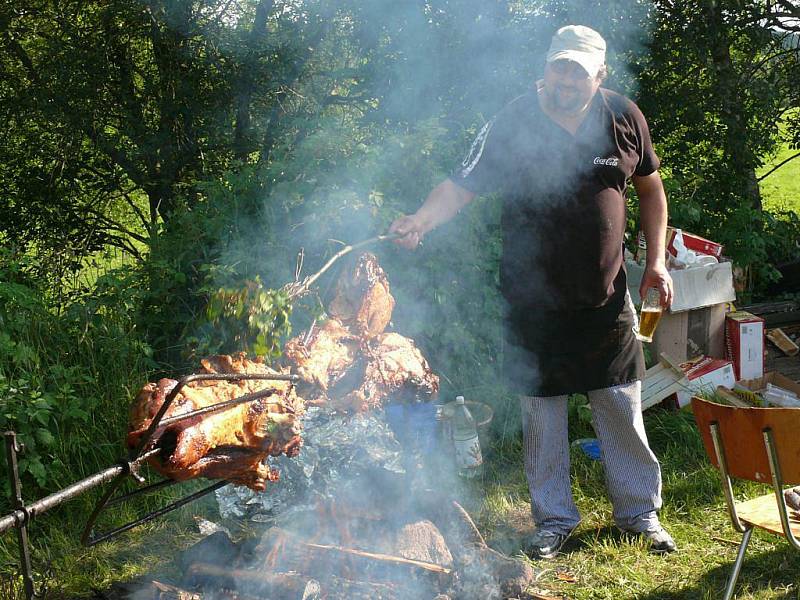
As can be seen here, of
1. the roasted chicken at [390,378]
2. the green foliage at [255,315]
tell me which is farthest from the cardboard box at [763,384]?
the green foliage at [255,315]

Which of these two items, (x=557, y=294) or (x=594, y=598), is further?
(x=557, y=294)

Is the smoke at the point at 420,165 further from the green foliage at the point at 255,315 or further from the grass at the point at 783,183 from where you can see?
the grass at the point at 783,183

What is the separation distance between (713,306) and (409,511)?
10.7 feet

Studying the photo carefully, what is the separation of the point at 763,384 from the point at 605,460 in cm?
257

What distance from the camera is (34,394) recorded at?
4.14 metres

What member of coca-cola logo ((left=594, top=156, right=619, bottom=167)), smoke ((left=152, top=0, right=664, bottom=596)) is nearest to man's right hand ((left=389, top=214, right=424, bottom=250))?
smoke ((left=152, top=0, right=664, bottom=596))

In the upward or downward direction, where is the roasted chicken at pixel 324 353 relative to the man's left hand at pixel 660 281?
downward

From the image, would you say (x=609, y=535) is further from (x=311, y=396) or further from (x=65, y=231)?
(x=65, y=231)

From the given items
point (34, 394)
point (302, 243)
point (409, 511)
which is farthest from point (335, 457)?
point (34, 394)

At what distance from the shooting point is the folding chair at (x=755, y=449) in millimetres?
2867

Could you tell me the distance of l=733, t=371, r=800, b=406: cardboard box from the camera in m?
5.83

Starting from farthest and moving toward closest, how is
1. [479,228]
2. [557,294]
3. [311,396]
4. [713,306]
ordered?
[713,306]
[479,228]
[557,294]
[311,396]

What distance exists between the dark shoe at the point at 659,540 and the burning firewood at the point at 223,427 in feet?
6.80

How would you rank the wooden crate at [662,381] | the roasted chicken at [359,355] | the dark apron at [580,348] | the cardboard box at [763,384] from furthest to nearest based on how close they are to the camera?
the cardboard box at [763,384]
the wooden crate at [662,381]
the dark apron at [580,348]
the roasted chicken at [359,355]
